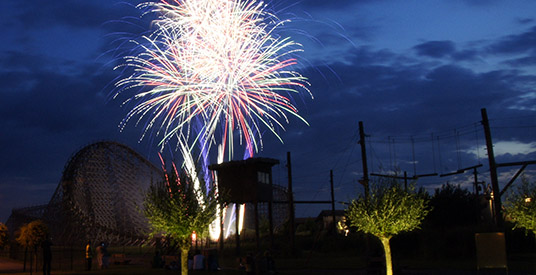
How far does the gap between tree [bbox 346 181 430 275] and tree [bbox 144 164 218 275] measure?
5.76 meters

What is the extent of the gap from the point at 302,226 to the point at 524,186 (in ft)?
159

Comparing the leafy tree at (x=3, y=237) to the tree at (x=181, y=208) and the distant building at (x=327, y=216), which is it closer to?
the tree at (x=181, y=208)

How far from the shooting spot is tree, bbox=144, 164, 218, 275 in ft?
65.6

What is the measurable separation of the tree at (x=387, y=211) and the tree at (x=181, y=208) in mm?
5758

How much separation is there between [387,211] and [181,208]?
7.77 metres

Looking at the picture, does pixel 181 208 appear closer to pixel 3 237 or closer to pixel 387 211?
pixel 387 211

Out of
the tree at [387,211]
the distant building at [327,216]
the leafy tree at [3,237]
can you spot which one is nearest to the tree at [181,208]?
the tree at [387,211]

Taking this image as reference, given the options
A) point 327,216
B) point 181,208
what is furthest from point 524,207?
point 327,216

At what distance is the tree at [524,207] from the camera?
22.6 m

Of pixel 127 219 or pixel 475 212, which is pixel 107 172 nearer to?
pixel 127 219

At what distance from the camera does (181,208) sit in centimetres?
2009

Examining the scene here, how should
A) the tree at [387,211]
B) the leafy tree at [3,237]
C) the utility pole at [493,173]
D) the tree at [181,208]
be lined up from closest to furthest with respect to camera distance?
the tree at [181,208], the tree at [387,211], the utility pole at [493,173], the leafy tree at [3,237]

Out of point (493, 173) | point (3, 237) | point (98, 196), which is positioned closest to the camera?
point (493, 173)

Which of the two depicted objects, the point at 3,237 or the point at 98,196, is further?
the point at 98,196
